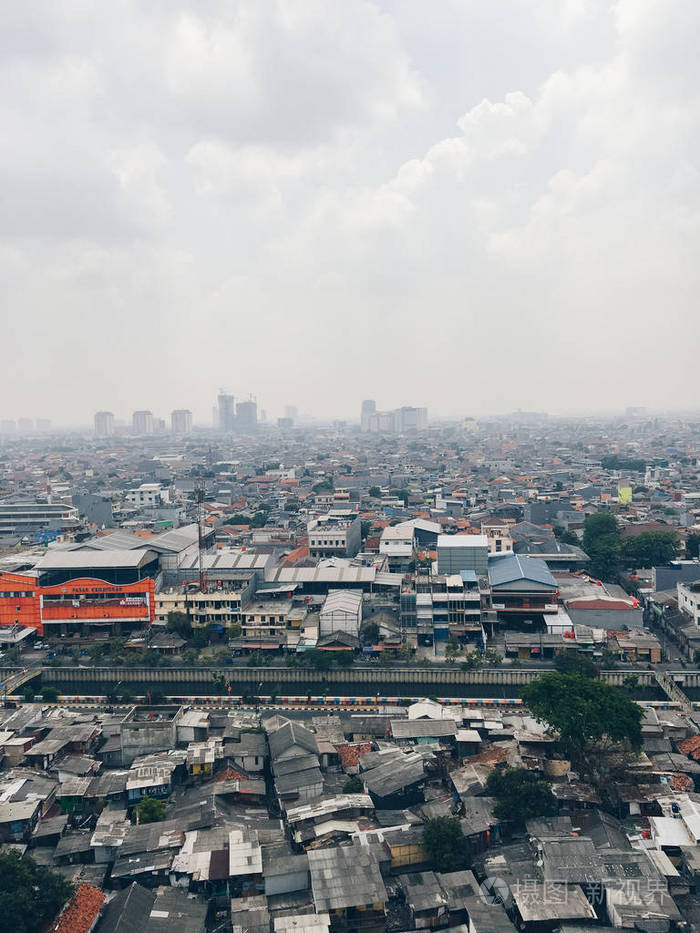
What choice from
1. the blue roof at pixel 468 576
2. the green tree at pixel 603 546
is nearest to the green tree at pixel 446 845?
the blue roof at pixel 468 576

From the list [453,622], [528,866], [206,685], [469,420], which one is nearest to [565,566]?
[453,622]

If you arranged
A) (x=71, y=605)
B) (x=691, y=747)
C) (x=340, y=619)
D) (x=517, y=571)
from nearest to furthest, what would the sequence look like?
(x=691, y=747) → (x=340, y=619) → (x=71, y=605) → (x=517, y=571)

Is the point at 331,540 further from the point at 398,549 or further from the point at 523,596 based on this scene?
the point at 523,596

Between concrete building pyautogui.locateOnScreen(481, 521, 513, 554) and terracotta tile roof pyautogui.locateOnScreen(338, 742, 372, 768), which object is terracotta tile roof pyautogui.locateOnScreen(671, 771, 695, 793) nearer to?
terracotta tile roof pyautogui.locateOnScreen(338, 742, 372, 768)

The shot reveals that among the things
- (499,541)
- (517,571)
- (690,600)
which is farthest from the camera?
(499,541)

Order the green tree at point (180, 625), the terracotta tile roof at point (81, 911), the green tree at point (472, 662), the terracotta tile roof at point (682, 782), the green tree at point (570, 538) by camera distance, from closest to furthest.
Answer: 1. the terracotta tile roof at point (81, 911)
2. the terracotta tile roof at point (682, 782)
3. the green tree at point (472, 662)
4. the green tree at point (180, 625)
5. the green tree at point (570, 538)

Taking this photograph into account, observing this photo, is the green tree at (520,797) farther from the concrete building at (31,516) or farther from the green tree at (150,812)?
the concrete building at (31,516)

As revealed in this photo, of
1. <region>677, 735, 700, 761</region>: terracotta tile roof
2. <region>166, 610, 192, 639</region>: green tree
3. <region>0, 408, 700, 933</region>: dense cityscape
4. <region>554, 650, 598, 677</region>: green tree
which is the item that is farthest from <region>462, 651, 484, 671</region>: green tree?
<region>166, 610, 192, 639</region>: green tree

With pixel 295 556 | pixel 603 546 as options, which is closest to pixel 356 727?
pixel 295 556
